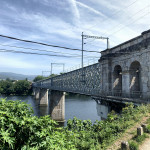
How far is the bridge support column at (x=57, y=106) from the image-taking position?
4325cm

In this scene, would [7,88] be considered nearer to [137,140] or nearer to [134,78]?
[134,78]

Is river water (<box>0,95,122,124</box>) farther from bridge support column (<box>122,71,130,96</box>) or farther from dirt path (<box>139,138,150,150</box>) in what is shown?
dirt path (<box>139,138,150,150</box>)

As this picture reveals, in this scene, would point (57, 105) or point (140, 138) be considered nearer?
point (140, 138)

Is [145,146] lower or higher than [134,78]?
lower

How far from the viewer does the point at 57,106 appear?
148 ft

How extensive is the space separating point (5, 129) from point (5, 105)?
933 mm

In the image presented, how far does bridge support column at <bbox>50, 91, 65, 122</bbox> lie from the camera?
43.2 meters

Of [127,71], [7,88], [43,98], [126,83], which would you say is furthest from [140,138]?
[7,88]

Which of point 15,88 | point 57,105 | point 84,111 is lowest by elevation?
point 84,111

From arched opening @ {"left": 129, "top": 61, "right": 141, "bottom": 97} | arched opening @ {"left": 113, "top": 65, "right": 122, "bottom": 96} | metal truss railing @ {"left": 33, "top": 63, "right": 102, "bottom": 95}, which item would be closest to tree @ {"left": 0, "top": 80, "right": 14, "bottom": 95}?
metal truss railing @ {"left": 33, "top": 63, "right": 102, "bottom": 95}

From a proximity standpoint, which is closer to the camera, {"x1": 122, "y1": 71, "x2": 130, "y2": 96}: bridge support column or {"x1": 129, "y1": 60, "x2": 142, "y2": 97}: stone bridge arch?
{"x1": 129, "y1": 60, "x2": 142, "y2": 97}: stone bridge arch

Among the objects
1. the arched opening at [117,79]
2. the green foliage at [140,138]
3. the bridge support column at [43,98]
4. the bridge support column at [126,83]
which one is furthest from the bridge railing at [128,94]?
the bridge support column at [43,98]

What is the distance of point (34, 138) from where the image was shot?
4.23m

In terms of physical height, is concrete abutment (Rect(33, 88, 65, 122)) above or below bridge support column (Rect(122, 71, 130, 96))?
below
